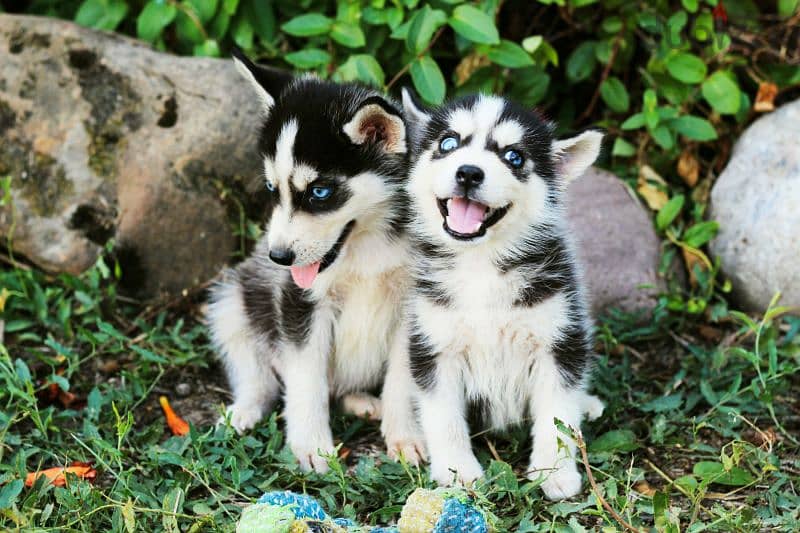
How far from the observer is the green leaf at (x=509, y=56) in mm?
5648

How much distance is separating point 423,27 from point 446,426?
2334mm

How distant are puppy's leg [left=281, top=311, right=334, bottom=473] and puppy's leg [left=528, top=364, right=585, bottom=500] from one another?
99 centimetres

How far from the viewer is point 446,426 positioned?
4.34 m

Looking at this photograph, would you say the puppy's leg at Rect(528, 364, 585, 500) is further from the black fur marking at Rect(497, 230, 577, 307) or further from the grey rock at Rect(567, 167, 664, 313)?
the grey rock at Rect(567, 167, 664, 313)

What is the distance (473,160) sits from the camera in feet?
13.1

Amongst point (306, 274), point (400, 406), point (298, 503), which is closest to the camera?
point (298, 503)

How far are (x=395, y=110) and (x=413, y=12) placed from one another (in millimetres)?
1645

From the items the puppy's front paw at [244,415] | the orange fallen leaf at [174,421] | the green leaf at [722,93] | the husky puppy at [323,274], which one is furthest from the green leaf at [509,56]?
the orange fallen leaf at [174,421]

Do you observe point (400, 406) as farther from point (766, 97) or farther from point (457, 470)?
point (766, 97)

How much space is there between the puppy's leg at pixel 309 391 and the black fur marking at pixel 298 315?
20mm

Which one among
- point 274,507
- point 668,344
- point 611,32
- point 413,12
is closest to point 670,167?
point 611,32

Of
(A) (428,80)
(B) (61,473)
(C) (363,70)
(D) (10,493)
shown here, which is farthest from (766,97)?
(D) (10,493)

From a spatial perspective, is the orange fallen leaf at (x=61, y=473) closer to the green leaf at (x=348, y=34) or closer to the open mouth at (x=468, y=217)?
the open mouth at (x=468, y=217)

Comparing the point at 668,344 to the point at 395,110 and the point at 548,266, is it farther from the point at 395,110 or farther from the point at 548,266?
the point at 395,110
